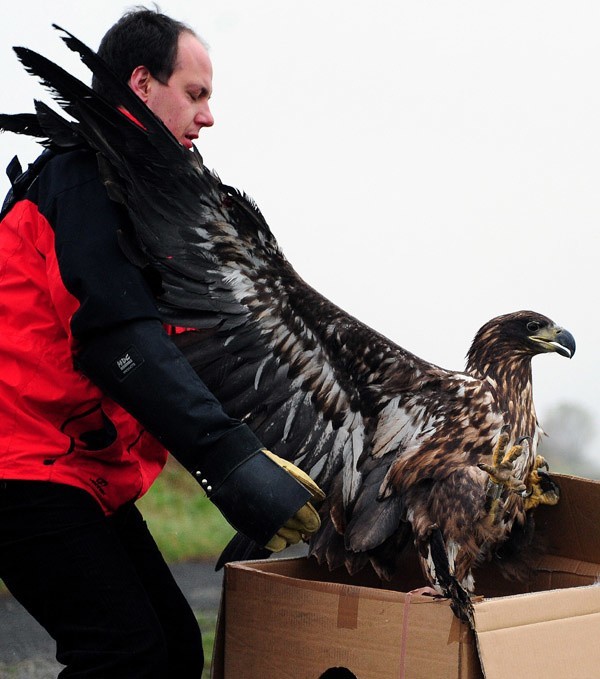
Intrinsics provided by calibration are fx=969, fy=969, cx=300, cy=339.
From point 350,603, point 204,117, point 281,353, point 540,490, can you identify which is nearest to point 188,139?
point 204,117

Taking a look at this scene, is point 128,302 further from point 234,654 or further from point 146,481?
point 234,654

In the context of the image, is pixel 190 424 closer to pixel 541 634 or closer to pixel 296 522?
pixel 296 522

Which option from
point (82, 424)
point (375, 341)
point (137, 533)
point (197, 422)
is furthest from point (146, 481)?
point (375, 341)

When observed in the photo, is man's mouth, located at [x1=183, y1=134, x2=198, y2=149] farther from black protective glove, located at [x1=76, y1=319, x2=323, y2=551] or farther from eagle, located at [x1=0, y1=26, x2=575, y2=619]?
black protective glove, located at [x1=76, y1=319, x2=323, y2=551]

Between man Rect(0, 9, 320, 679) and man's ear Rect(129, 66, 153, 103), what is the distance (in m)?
0.40

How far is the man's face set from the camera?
234 cm

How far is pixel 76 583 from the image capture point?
1.88m

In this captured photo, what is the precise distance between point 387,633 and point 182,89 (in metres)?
1.35

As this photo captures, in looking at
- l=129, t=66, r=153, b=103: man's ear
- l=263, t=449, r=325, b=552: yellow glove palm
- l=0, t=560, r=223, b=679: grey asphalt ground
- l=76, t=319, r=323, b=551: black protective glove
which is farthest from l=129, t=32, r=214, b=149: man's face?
l=0, t=560, r=223, b=679: grey asphalt ground

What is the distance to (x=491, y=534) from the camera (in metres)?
2.75

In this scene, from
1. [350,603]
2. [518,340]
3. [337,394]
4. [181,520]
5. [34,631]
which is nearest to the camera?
[350,603]

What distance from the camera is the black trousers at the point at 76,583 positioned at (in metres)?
1.87

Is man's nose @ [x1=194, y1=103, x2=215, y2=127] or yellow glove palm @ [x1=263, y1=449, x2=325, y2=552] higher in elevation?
man's nose @ [x1=194, y1=103, x2=215, y2=127]

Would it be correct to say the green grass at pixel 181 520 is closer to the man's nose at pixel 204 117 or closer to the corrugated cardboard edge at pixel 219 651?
the corrugated cardboard edge at pixel 219 651
